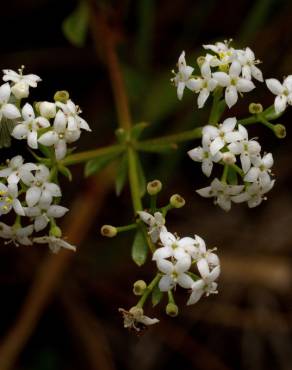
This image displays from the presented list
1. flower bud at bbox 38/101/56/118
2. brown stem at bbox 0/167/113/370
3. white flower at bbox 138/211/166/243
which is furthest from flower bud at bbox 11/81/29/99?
brown stem at bbox 0/167/113/370

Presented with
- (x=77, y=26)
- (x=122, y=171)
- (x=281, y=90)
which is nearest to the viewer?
(x=281, y=90)

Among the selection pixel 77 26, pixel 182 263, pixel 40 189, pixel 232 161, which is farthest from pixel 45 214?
pixel 77 26

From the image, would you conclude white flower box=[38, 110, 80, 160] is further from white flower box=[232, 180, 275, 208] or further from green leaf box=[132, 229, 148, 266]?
white flower box=[232, 180, 275, 208]

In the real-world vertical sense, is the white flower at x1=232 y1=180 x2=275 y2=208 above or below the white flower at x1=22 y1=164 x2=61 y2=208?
above

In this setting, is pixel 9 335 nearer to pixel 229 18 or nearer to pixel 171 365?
pixel 171 365

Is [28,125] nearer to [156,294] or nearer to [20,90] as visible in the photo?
[20,90]

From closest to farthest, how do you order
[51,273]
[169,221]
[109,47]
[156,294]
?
[156,294] → [109,47] → [51,273] → [169,221]

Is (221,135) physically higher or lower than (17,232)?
higher
